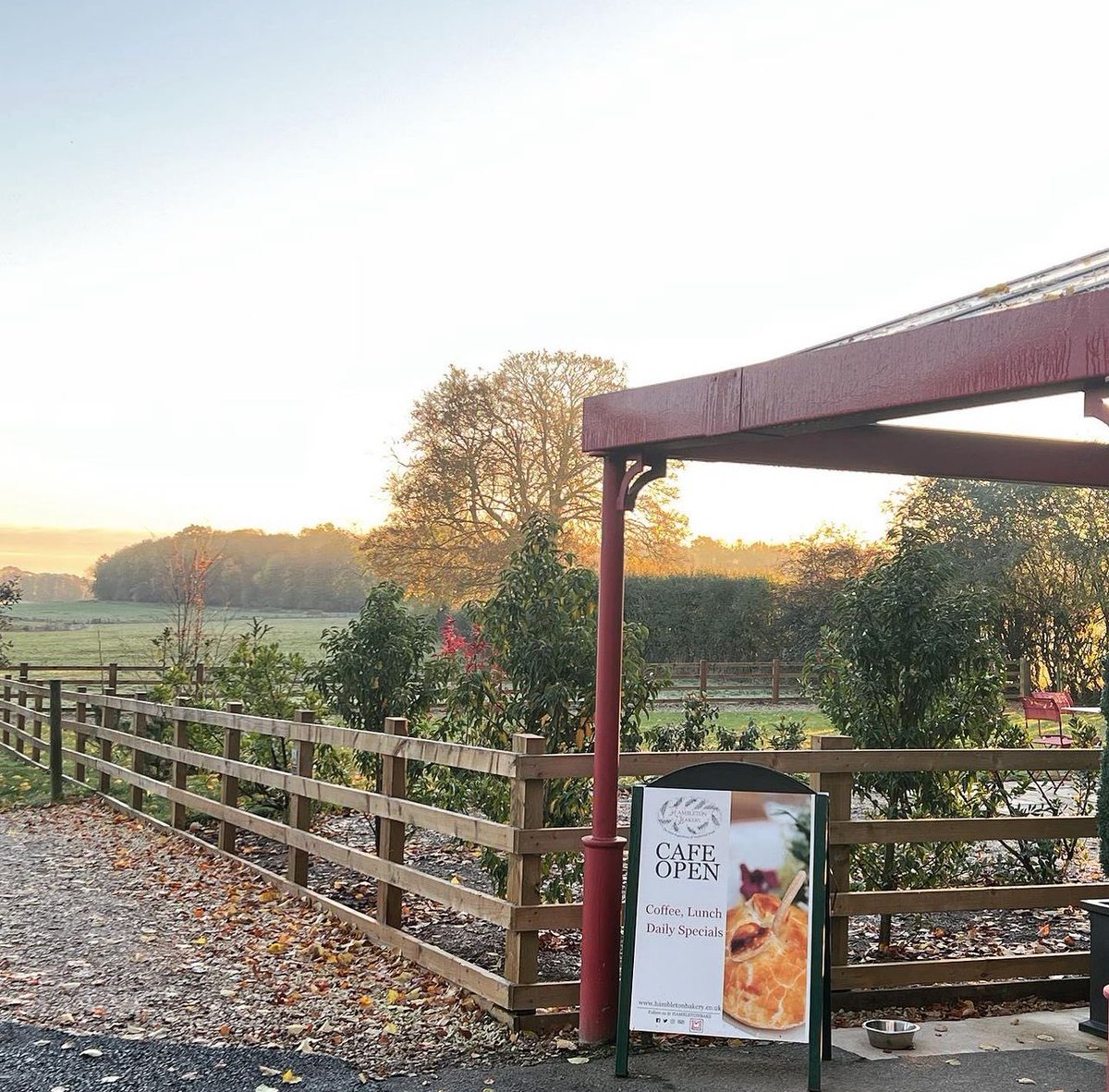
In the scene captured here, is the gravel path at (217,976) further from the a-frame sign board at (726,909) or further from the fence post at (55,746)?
the fence post at (55,746)

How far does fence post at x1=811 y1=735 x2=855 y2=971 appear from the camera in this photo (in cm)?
577

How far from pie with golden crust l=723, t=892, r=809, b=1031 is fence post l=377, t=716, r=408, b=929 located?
2388mm

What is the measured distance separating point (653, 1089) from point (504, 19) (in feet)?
33.7

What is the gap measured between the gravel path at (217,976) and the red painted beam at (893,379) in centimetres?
274

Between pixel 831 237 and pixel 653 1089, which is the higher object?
pixel 831 237

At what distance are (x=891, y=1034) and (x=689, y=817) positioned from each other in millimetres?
1240

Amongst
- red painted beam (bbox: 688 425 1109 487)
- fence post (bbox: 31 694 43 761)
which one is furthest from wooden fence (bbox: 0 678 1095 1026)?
fence post (bbox: 31 694 43 761)

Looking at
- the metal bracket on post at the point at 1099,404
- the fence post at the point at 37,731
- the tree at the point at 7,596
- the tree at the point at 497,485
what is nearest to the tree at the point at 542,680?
the metal bracket on post at the point at 1099,404

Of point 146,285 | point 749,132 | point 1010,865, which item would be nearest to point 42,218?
point 146,285

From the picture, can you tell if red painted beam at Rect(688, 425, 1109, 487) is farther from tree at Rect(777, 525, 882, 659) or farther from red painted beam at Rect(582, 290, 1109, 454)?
tree at Rect(777, 525, 882, 659)

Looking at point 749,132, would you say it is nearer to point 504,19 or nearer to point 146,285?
point 504,19

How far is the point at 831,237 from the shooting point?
41.9ft

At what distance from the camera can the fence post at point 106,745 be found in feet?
43.3

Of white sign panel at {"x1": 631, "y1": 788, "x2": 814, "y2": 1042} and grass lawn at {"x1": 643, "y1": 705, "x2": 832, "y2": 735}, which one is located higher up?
white sign panel at {"x1": 631, "y1": 788, "x2": 814, "y2": 1042}
